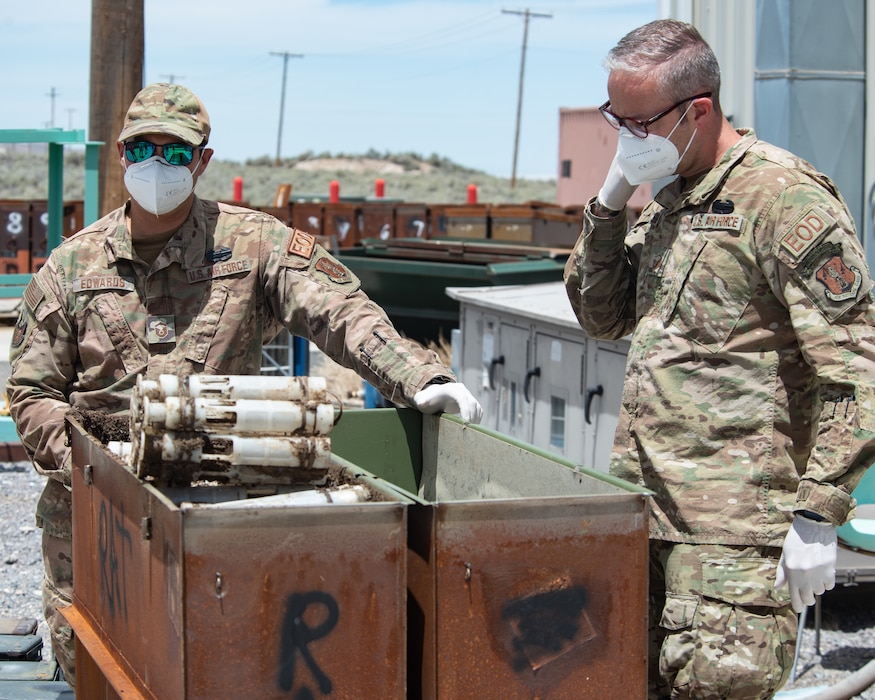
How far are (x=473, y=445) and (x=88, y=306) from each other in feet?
4.12

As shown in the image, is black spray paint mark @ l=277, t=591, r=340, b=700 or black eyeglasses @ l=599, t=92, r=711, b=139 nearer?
black spray paint mark @ l=277, t=591, r=340, b=700

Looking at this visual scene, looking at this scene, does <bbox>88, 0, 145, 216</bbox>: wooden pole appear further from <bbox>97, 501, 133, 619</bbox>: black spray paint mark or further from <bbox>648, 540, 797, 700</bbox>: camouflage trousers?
<bbox>648, 540, 797, 700</bbox>: camouflage trousers

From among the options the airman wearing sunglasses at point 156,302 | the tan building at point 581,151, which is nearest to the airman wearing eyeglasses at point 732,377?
the airman wearing sunglasses at point 156,302

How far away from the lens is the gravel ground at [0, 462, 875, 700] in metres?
5.07

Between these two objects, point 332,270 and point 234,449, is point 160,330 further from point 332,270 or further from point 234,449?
point 234,449

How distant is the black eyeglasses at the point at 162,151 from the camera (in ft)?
11.4

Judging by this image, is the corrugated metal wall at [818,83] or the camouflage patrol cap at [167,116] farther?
the corrugated metal wall at [818,83]

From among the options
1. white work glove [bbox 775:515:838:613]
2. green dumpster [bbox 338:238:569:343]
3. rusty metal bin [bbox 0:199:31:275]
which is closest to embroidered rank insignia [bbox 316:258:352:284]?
white work glove [bbox 775:515:838:613]

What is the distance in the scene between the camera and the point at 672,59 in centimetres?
291

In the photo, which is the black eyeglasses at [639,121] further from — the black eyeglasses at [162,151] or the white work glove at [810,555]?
the black eyeglasses at [162,151]

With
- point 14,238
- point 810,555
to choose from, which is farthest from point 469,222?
point 810,555

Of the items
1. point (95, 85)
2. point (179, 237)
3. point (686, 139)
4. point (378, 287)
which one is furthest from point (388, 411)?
point (378, 287)

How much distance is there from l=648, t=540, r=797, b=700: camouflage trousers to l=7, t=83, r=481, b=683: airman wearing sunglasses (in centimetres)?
95

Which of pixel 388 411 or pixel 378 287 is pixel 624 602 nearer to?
pixel 388 411
